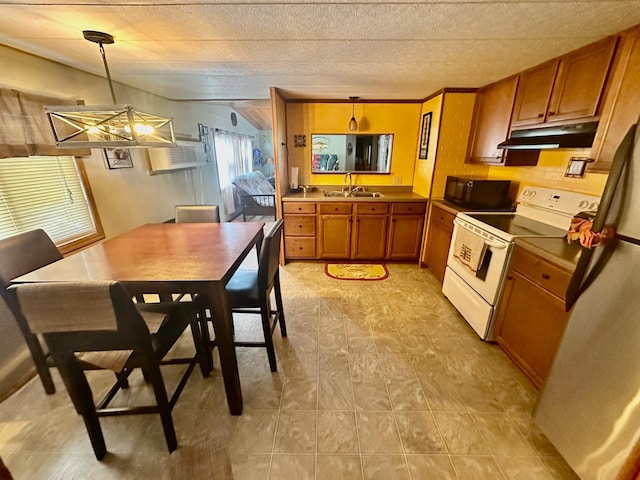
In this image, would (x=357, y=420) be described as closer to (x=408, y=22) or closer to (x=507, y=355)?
(x=507, y=355)

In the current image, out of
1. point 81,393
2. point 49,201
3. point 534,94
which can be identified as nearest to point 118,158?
point 49,201

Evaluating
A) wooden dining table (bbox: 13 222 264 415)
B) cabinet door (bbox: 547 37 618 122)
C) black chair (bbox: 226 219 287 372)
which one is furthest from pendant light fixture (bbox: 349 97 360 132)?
wooden dining table (bbox: 13 222 264 415)

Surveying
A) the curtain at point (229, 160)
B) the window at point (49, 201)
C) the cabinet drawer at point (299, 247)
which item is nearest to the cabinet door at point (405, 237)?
the cabinet drawer at point (299, 247)

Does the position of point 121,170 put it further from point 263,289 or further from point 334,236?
point 334,236

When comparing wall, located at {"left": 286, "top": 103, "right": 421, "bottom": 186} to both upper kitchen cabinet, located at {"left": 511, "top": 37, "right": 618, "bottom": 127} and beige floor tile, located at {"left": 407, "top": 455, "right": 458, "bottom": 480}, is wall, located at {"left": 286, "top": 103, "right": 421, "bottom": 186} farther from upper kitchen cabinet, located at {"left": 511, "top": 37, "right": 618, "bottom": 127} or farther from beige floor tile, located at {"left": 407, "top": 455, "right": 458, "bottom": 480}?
beige floor tile, located at {"left": 407, "top": 455, "right": 458, "bottom": 480}

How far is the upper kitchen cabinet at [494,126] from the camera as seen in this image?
238 centimetres

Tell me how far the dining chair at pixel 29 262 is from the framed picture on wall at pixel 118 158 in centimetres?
107

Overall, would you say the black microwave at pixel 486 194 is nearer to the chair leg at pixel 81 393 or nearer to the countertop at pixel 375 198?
the countertop at pixel 375 198

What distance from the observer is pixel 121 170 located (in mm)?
2738

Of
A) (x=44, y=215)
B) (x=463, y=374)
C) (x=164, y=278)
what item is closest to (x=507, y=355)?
(x=463, y=374)

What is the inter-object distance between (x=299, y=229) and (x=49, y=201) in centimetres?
235

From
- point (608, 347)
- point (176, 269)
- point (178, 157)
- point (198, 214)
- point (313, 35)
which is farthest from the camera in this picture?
point (178, 157)

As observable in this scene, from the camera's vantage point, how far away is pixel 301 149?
3.72 metres

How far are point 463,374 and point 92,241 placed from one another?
330 cm
